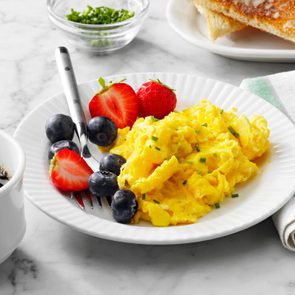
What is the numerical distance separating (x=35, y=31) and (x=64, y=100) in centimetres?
99

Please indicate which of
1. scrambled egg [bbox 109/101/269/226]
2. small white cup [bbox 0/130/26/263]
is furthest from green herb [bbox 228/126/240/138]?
small white cup [bbox 0/130/26/263]

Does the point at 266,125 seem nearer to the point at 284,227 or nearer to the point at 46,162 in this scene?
the point at 284,227

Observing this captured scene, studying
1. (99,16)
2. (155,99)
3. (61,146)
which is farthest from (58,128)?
(99,16)

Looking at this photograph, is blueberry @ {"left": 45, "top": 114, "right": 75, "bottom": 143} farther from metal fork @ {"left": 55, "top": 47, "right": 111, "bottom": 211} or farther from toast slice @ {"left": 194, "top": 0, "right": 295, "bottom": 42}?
Answer: toast slice @ {"left": 194, "top": 0, "right": 295, "bottom": 42}

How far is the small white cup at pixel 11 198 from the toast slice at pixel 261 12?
1.42 meters

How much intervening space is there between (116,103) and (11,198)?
0.74 m

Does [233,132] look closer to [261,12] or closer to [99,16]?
[261,12]

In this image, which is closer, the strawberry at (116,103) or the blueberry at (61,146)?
the blueberry at (61,146)

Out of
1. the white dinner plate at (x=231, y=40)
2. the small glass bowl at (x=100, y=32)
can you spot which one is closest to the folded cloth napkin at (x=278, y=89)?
the white dinner plate at (x=231, y=40)

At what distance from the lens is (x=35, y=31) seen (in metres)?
3.28

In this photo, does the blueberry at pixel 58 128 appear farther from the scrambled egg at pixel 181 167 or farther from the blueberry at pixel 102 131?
the scrambled egg at pixel 181 167

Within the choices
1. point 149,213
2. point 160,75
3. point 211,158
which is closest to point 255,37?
point 160,75

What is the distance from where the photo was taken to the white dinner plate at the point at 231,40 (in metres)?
2.81

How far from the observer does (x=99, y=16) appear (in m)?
3.03
